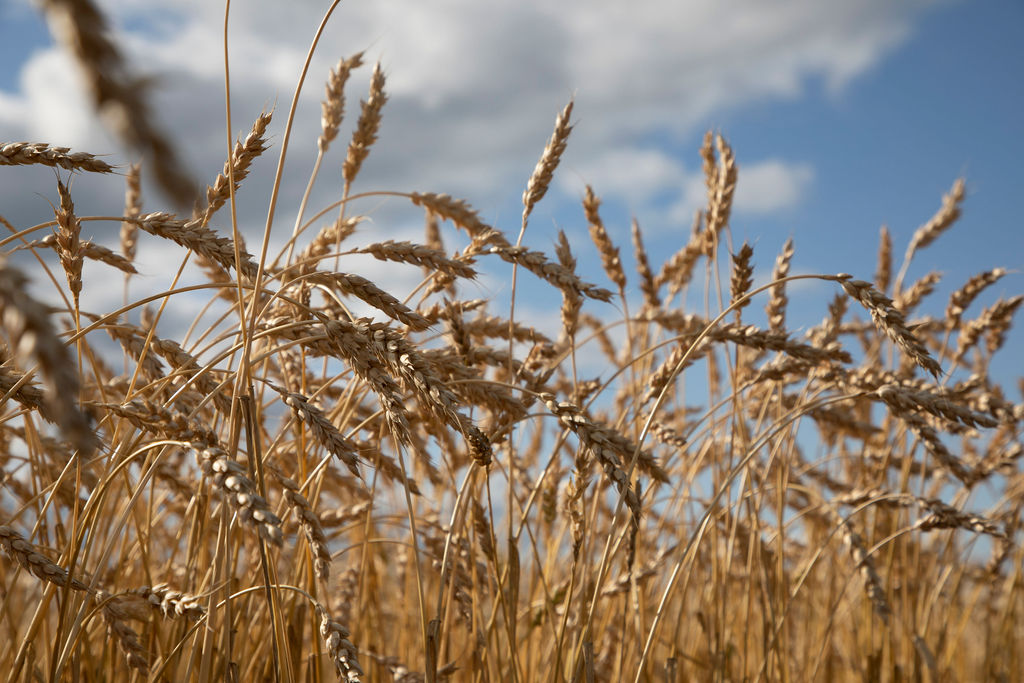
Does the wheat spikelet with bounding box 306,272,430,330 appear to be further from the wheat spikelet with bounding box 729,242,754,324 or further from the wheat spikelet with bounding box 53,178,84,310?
the wheat spikelet with bounding box 729,242,754,324

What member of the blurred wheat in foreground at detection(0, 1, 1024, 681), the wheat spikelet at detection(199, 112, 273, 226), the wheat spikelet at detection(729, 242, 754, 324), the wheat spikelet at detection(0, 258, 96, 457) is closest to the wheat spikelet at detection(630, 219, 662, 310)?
the blurred wheat in foreground at detection(0, 1, 1024, 681)

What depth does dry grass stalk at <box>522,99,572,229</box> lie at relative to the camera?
200 cm

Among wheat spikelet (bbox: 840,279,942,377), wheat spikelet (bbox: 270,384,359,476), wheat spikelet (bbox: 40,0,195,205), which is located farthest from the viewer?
wheat spikelet (bbox: 840,279,942,377)

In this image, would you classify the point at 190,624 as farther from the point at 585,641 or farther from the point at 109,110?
the point at 109,110

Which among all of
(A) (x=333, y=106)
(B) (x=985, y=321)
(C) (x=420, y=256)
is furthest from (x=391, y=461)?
(B) (x=985, y=321)

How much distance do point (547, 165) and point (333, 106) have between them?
0.97m

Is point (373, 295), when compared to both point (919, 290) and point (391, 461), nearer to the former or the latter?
point (391, 461)

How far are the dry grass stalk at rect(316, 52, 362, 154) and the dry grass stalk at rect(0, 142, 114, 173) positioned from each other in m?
1.01

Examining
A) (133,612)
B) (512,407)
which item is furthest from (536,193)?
(133,612)

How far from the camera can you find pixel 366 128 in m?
2.48

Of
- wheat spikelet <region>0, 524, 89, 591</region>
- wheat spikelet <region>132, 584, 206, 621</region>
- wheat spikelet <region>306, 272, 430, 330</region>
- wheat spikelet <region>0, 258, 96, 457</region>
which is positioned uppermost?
wheat spikelet <region>306, 272, 430, 330</region>

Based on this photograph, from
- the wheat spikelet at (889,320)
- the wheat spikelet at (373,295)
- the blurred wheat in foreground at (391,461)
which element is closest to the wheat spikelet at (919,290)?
the blurred wheat in foreground at (391,461)

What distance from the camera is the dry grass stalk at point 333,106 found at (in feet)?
8.32

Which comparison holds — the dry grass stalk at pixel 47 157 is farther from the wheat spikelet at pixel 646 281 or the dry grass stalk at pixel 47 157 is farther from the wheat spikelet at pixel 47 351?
the wheat spikelet at pixel 646 281
